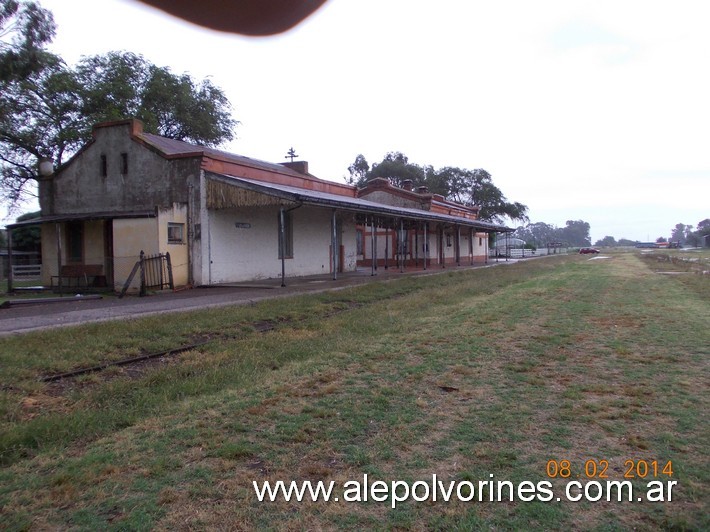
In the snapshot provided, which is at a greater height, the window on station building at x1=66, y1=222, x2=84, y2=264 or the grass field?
the window on station building at x1=66, y1=222, x2=84, y2=264

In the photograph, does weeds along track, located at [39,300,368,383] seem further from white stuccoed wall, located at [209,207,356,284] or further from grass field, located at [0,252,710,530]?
white stuccoed wall, located at [209,207,356,284]

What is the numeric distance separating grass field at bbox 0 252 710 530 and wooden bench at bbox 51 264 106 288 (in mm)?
10151

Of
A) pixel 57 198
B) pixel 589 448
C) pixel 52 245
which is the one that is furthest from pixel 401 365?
pixel 57 198

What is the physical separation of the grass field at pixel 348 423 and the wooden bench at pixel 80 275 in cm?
1015

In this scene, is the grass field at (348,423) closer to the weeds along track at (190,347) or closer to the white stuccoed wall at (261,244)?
the weeds along track at (190,347)

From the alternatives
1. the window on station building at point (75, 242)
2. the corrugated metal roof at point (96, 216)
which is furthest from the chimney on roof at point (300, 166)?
the corrugated metal roof at point (96, 216)

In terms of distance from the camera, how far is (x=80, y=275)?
58.5 ft

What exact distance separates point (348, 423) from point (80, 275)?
1644cm

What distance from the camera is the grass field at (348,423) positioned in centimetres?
292

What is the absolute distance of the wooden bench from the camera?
58.4 ft

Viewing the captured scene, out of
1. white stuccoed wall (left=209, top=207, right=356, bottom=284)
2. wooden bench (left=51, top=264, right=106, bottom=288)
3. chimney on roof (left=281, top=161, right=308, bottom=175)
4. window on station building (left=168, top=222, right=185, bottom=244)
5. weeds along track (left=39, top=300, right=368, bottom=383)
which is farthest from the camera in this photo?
chimney on roof (left=281, top=161, right=308, bottom=175)

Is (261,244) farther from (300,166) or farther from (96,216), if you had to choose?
(300,166)

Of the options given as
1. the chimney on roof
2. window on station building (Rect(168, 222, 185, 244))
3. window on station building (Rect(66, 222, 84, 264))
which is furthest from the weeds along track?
the chimney on roof

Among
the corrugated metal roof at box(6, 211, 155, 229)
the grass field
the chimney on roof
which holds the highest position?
the chimney on roof
